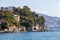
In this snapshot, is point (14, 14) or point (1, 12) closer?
point (1, 12)

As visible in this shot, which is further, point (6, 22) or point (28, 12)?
point (28, 12)

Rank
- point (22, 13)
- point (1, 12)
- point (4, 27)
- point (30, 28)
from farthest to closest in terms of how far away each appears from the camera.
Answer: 1. point (22, 13)
2. point (30, 28)
3. point (1, 12)
4. point (4, 27)

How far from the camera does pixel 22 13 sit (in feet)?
507

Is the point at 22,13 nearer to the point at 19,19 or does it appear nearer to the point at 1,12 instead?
the point at 19,19

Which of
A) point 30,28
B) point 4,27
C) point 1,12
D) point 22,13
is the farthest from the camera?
point 22,13

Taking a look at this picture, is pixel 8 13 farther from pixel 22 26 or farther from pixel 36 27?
pixel 36 27

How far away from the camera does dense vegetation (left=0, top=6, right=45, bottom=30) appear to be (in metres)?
134

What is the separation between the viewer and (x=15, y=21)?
448 feet

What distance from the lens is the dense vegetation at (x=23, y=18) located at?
134475 millimetres

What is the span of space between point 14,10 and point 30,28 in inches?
569

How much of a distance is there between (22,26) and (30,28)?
15.3ft

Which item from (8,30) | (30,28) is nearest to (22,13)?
(30,28)

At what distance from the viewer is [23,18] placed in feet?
477

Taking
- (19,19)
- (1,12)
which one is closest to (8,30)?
(1,12)
